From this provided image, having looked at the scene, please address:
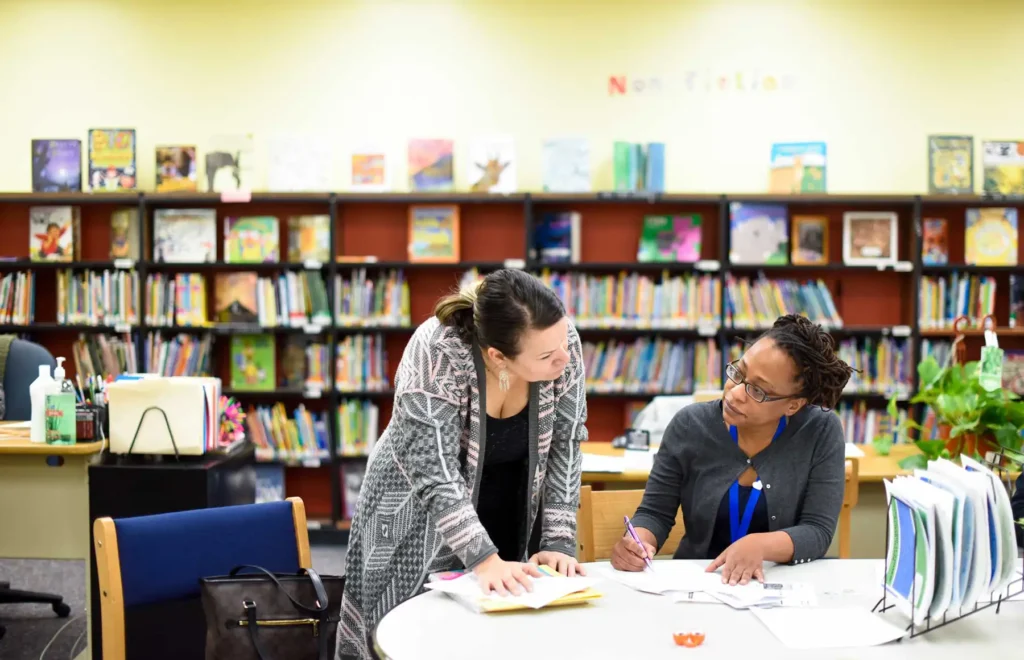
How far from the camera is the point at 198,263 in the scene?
539cm

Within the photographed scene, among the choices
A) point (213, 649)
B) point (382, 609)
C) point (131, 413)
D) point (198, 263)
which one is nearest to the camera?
point (213, 649)

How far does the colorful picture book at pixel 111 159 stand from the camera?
5504 mm

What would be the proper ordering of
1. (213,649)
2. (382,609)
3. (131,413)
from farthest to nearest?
(131,413) < (382,609) < (213,649)

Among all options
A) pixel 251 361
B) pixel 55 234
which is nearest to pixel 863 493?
pixel 251 361

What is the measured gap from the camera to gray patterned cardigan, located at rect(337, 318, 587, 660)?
1849 millimetres

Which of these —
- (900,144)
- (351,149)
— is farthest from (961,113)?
(351,149)

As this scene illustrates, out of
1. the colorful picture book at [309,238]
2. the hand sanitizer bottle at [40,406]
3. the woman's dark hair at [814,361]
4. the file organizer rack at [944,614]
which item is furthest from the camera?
the colorful picture book at [309,238]

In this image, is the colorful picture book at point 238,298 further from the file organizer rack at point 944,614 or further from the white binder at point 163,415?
the file organizer rack at point 944,614

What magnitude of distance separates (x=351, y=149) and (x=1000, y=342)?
4131 millimetres

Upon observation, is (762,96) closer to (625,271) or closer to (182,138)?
(625,271)

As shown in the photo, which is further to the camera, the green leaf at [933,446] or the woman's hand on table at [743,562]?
the green leaf at [933,446]

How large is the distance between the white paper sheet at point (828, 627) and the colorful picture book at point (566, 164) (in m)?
3.89

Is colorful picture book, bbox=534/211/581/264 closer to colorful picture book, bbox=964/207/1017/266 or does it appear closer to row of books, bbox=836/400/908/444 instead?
row of books, bbox=836/400/908/444

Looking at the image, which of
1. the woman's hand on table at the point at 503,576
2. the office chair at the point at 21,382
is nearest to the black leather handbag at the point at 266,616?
the woman's hand on table at the point at 503,576
